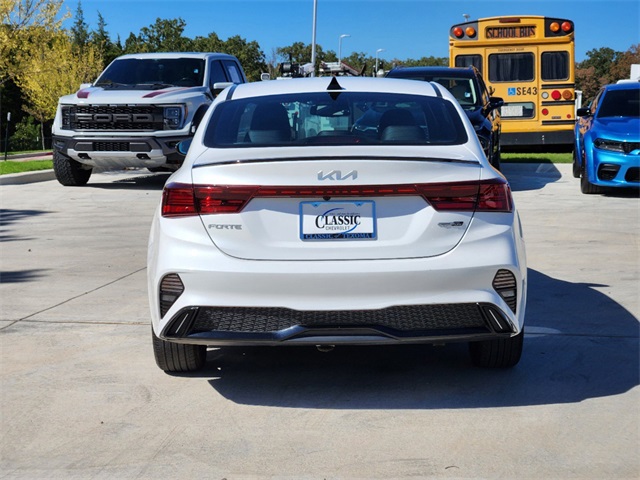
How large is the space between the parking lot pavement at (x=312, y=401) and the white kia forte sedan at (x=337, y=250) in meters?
0.38

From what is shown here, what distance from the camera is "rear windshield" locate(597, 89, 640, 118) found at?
52.6 ft

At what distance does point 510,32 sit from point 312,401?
1816cm

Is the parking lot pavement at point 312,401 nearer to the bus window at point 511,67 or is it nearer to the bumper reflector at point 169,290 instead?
the bumper reflector at point 169,290

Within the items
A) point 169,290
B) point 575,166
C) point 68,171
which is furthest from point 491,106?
point 169,290

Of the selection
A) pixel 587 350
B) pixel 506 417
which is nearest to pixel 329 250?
pixel 506 417

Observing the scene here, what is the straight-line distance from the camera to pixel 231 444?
14.8 feet

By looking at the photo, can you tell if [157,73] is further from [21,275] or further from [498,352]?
[498,352]

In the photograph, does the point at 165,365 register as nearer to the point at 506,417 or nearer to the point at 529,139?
the point at 506,417

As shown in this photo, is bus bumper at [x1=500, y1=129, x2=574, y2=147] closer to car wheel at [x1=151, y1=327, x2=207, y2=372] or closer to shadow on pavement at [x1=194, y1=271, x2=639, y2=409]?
shadow on pavement at [x1=194, y1=271, x2=639, y2=409]

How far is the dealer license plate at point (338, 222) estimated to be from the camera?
4844mm

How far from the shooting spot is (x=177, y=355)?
550cm

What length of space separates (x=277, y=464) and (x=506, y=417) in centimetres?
120

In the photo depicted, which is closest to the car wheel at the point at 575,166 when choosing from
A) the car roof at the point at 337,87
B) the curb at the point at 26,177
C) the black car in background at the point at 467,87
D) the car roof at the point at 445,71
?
the black car in background at the point at 467,87

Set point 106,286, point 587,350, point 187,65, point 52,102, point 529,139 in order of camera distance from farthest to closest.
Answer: point 52,102 → point 529,139 → point 187,65 → point 106,286 → point 587,350
